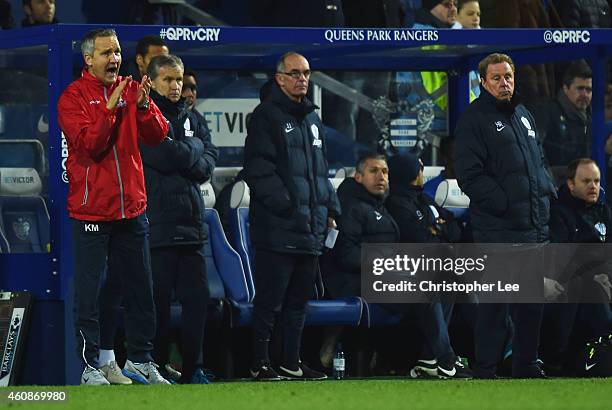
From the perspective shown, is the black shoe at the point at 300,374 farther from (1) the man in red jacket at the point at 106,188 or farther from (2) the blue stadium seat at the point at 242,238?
(1) the man in red jacket at the point at 106,188

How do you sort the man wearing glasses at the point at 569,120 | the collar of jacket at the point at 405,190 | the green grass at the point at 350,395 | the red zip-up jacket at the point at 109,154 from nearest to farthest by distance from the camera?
the green grass at the point at 350,395, the red zip-up jacket at the point at 109,154, the collar of jacket at the point at 405,190, the man wearing glasses at the point at 569,120

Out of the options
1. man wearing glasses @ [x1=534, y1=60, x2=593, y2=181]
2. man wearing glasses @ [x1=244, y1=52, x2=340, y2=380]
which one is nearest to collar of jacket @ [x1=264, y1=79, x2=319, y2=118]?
man wearing glasses @ [x1=244, y1=52, x2=340, y2=380]

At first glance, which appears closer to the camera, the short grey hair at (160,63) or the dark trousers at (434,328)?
the short grey hair at (160,63)

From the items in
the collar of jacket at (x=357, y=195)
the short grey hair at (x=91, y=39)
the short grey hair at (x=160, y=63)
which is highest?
the short grey hair at (x=91, y=39)

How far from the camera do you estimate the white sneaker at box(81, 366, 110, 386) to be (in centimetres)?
963

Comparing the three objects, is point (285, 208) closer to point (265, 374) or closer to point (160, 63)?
point (265, 374)

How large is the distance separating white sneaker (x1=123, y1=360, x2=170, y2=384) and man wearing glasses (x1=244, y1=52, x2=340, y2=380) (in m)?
1.02

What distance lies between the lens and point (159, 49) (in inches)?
400

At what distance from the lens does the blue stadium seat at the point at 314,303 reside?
37.4ft

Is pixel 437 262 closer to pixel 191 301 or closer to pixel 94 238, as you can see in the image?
pixel 191 301

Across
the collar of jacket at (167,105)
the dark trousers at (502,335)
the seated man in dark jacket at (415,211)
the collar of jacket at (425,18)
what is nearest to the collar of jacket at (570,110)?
the seated man in dark jacket at (415,211)

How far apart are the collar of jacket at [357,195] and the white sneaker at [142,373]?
247 centimetres

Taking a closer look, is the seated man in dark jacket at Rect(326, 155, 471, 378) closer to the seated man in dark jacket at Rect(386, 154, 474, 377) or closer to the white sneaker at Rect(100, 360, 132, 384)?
the seated man in dark jacket at Rect(386, 154, 474, 377)

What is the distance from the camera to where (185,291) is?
1018cm
